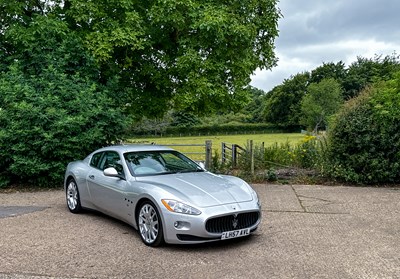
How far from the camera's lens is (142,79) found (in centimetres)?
1329

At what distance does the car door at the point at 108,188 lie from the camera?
5.90 m

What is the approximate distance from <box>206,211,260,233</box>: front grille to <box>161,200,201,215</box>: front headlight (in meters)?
0.23

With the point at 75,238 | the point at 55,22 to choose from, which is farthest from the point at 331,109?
the point at 75,238

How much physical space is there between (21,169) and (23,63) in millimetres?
3468

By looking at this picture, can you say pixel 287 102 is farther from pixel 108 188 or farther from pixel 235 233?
pixel 235 233

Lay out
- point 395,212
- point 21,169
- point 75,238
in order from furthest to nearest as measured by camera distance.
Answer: point 21,169 < point 395,212 < point 75,238

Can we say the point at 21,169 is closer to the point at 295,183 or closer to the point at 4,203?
the point at 4,203

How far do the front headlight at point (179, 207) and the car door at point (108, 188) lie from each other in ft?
3.35

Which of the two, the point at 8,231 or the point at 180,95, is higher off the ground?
the point at 180,95

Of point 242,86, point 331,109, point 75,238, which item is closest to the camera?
point 75,238

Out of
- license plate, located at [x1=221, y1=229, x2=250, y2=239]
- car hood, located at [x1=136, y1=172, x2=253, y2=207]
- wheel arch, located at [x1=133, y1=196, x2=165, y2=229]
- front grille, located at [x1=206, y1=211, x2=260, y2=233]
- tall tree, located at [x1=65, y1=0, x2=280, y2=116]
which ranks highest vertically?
tall tree, located at [x1=65, y1=0, x2=280, y2=116]

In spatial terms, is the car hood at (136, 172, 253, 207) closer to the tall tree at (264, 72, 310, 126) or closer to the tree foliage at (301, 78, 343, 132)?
the tree foliage at (301, 78, 343, 132)

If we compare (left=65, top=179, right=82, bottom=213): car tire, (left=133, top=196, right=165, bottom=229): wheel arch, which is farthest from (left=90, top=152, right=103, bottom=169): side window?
(left=133, top=196, right=165, bottom=229): wheel arch

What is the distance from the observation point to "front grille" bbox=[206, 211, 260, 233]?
193 inches
